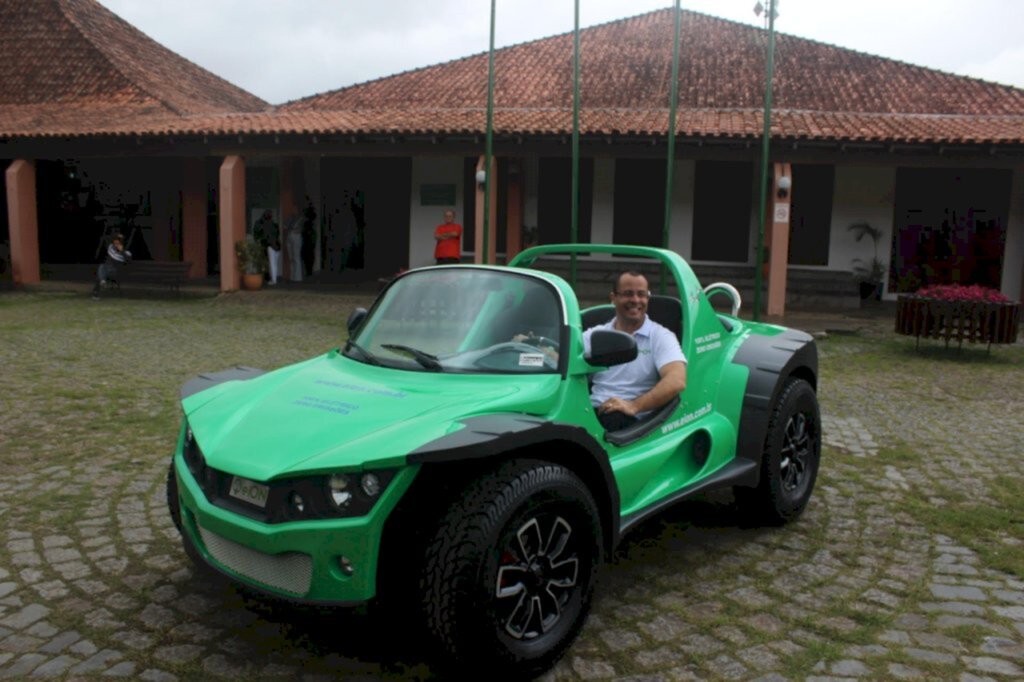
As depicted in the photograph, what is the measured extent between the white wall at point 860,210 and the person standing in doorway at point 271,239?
11.7m

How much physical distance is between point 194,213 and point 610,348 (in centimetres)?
1912

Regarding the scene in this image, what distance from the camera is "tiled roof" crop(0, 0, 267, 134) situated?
799 inches

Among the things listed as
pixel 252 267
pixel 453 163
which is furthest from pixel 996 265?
pixel 252 267

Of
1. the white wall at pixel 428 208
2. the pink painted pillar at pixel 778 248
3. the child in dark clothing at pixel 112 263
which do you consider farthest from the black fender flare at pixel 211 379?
the white wall at pixel 428 208

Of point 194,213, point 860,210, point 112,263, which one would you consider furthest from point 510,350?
point 194,213

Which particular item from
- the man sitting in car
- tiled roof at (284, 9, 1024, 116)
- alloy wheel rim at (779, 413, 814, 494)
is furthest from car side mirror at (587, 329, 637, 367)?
tiled roof at (284, 9, 1024, 116)

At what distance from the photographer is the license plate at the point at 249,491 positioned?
2783 millimetres

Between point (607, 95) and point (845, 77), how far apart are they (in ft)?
17.7

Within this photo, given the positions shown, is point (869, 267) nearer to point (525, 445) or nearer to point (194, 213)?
point (194, 213)

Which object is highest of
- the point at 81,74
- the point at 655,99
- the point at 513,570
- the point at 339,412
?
the point at 81,74

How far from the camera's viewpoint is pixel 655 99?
19000mm

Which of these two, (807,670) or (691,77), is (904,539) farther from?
(691,77)

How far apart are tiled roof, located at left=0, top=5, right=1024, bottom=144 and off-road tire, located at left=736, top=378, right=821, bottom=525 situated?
11.3 meters

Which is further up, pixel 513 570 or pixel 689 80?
pixel 689 80
